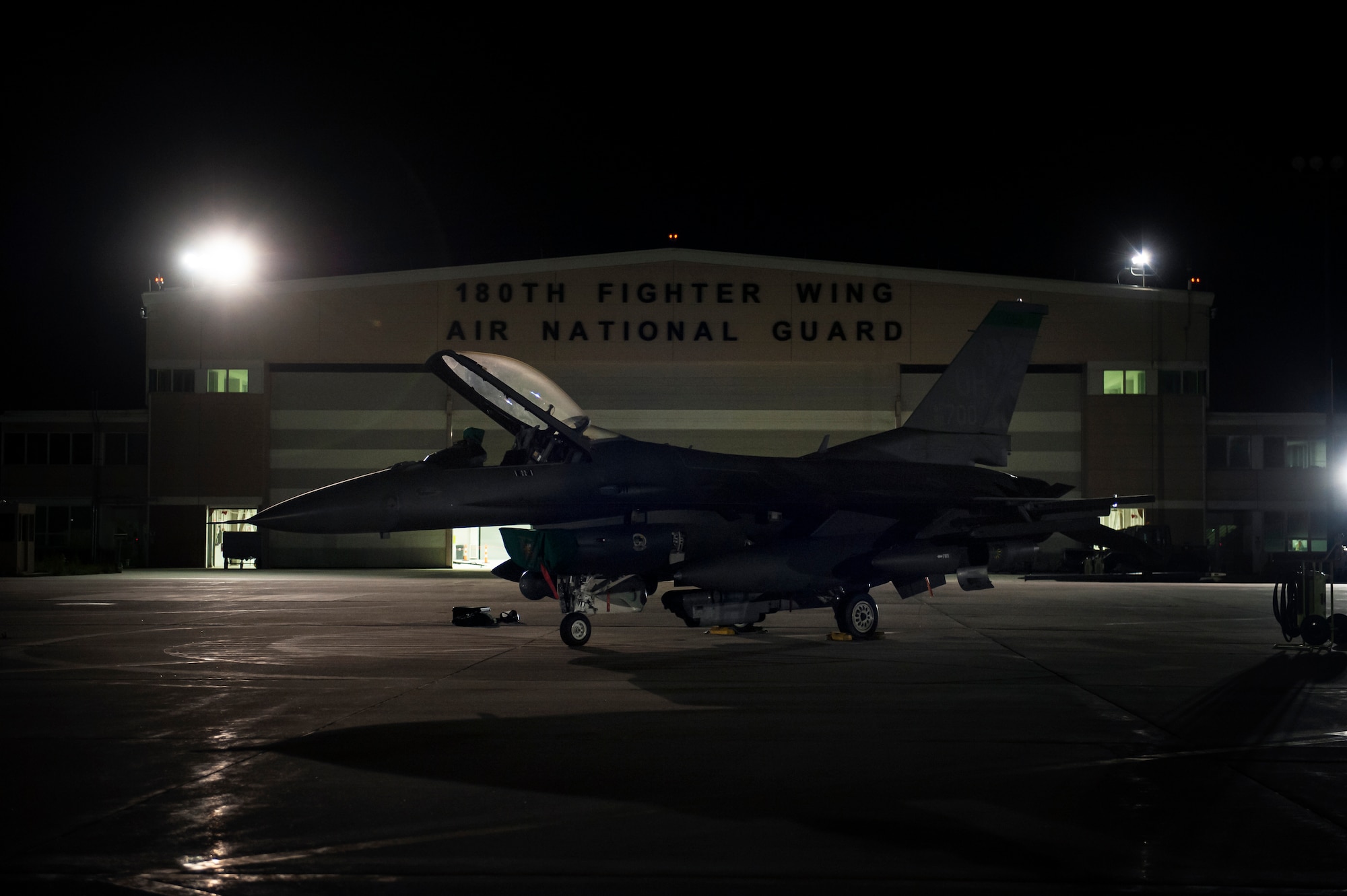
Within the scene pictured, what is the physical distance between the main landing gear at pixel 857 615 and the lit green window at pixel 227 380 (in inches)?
1401

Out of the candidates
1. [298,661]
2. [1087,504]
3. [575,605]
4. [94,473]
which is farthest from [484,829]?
[94,473]

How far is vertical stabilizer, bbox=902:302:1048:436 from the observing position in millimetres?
18469

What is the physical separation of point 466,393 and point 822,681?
20.4ft

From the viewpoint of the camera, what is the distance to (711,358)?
4375 cm

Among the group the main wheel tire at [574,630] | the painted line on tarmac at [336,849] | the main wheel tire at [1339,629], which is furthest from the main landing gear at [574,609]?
the main wheel tire at [1339,629]

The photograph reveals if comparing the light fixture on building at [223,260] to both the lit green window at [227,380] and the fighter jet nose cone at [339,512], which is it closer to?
the lit green window at [227,380]

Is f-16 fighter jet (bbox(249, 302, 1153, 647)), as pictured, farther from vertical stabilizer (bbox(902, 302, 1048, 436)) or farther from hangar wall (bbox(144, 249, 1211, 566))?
hangar wall (bbox(144, 249, 1211, 566))

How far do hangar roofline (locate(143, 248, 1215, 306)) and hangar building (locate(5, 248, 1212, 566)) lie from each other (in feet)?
0.24

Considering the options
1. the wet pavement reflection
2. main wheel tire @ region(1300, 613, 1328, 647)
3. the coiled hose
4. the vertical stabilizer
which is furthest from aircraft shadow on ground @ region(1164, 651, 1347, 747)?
the vertical stabilizer

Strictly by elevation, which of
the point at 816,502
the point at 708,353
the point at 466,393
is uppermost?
the point at 708,353

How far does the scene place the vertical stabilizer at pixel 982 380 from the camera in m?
18.5

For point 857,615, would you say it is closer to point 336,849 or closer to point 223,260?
point 336,849

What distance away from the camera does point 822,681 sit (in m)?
11.5

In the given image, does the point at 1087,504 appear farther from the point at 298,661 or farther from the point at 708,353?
the point at 708,353
